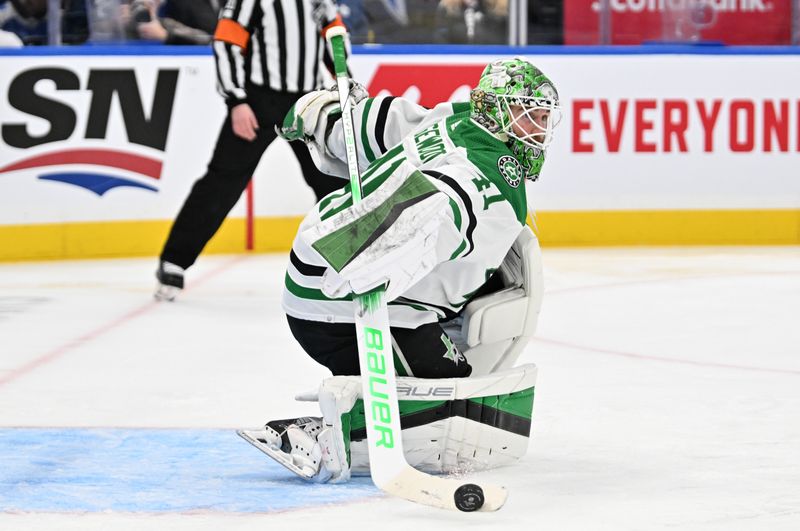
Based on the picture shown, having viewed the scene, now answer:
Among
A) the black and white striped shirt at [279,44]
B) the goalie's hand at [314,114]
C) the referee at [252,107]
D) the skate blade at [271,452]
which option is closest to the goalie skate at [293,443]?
the skate blade at [271,452]

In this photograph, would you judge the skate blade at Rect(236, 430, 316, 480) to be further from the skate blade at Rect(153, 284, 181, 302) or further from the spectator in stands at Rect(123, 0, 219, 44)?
the spectator in stands at Rect(123, 0, 219, 44)

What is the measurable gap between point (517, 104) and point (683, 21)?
451cm

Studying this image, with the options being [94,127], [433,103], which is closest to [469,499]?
[94,127]

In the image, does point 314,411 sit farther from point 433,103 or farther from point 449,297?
point 433,103

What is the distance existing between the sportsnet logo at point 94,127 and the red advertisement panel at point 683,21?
1.86 meters

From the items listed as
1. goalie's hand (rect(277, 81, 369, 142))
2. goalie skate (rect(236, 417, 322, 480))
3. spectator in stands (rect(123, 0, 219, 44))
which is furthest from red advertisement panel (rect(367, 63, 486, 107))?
goalie skate (rect(236, 417, 322, 480))

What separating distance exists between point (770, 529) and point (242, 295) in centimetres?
305

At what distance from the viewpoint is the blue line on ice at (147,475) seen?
2.22 meters

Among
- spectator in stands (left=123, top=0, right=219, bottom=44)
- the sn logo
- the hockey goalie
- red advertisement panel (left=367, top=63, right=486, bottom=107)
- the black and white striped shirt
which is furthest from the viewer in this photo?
red advertisement panel (left=367, top=63, right=486, bottom=107)

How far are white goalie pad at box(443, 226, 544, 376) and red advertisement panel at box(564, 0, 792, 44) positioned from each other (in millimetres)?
4202

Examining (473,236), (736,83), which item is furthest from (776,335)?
(736,83)

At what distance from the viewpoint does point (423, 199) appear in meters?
2.14

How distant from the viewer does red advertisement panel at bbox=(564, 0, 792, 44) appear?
21.7 ft

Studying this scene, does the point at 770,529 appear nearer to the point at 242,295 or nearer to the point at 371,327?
the point at 371,327
